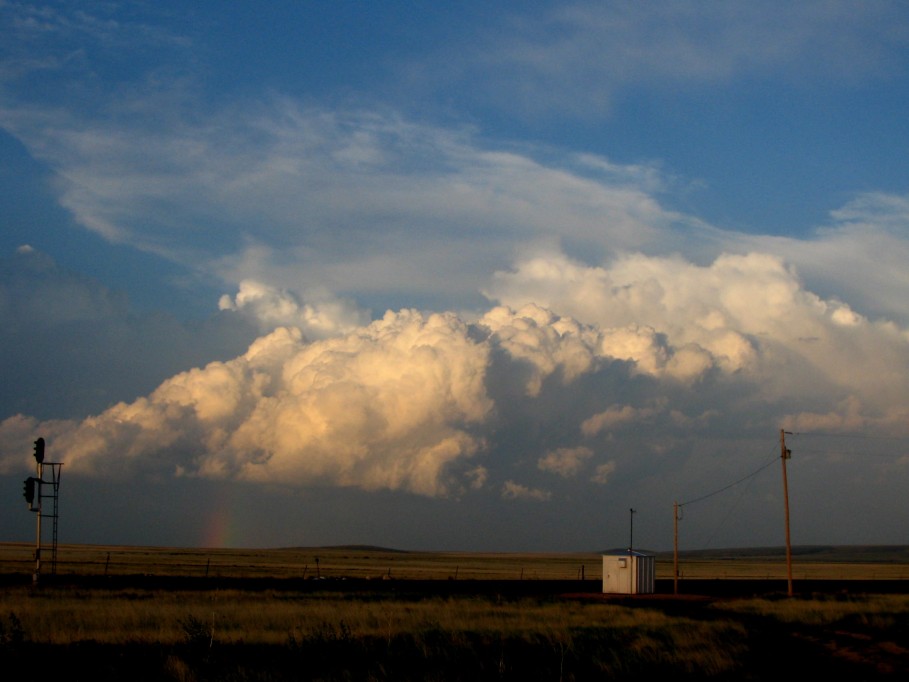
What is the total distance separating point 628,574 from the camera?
167 feet

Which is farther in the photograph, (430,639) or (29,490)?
(29,490)

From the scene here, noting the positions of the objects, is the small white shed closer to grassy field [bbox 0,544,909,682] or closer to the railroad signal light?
grassy field [bbox 0,544,909,682]

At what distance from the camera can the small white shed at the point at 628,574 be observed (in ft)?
167

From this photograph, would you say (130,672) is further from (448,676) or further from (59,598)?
(59,598)

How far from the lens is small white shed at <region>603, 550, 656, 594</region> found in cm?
5094

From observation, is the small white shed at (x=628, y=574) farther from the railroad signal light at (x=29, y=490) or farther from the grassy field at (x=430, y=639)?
the railroad signal light at (x=29, y=490)

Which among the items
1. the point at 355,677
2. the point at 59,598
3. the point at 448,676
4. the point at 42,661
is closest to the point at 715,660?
the point at 448,676

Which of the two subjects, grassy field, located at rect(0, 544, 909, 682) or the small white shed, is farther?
the small white shed

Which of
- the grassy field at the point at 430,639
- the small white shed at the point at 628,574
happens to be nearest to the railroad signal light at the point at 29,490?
the grassy field at the point at 430,639

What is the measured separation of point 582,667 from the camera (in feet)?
72.0

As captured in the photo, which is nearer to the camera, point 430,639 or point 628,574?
point 430,639

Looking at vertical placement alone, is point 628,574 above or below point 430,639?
below

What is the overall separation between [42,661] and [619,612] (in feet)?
71.5

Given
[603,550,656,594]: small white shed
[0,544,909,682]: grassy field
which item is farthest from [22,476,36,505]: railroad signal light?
[603,550,656,594]: small white shed
